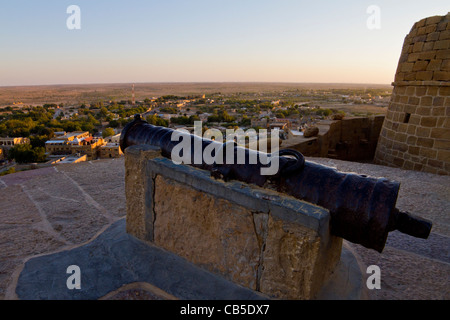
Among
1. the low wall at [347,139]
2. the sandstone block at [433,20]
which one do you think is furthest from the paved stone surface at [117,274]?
the sandstone block at [433,20]

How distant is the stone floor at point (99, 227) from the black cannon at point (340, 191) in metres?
0.83

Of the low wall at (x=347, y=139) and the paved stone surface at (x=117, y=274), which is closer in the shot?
the paved stone surface at (x=117, y=274)

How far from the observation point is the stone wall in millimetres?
5672

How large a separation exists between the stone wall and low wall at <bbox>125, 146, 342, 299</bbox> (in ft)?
16.4

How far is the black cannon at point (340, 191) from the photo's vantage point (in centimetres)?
179

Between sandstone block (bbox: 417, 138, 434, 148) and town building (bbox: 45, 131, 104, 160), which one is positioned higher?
sandstone block (bbox: 417, 138, 434, 148)

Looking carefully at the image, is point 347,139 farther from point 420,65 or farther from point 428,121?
point 420,65

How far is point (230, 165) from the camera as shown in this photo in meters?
2.30

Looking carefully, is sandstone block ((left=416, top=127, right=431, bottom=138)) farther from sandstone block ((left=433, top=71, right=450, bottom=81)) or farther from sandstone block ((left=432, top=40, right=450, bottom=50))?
sandstone block ((left=432, top=40, right=450, bottom=50))

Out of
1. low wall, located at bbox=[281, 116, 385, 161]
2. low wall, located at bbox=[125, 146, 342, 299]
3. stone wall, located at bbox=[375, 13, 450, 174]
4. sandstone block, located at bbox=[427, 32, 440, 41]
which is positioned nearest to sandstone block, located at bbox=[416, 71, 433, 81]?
stone wall, located at bbox=[375, 13, 450, 174]

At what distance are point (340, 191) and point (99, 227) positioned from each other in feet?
9.11

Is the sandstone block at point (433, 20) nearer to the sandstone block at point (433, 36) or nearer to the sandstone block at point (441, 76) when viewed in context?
the sandstone block at point (433, 36)

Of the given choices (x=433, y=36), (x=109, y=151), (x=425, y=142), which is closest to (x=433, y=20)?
(x=433, y=36)
